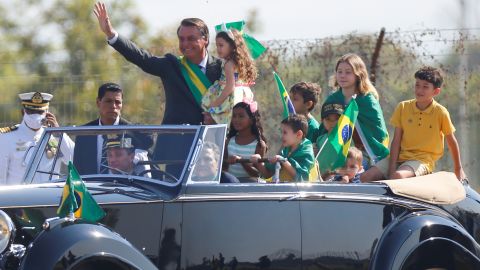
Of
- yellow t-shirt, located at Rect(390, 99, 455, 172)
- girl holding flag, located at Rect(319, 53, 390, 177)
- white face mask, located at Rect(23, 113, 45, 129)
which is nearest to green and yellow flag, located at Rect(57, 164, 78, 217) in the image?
girl holding flag, located at Rect(319, 53, 390, 177)

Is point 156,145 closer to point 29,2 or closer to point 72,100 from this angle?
point 72,100

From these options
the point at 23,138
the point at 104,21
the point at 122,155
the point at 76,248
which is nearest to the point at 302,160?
the point at 122,155

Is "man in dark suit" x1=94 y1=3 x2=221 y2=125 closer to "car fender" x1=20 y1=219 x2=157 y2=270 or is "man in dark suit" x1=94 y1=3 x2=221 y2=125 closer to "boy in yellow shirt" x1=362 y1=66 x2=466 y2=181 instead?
"boy in yellow shirt" x1=362 y1=66 x2=466 y2=181

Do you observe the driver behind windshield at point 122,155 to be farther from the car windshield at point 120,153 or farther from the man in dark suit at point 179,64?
the man in dark suit at point 179,64

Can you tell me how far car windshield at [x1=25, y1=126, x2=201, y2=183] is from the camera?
7.75 metres

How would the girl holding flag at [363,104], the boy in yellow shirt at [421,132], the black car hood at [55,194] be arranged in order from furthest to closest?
1. the girl holding flag at [363,104]
2. the boy in yellow shirt at [421,132]
3. the black car hood at [55,194]

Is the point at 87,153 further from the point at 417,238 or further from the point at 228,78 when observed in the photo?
the point at 417,238

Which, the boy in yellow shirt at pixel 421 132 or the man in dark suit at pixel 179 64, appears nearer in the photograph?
the boy in yellow shirt at pixel 421 132

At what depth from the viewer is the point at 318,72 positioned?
15.1m

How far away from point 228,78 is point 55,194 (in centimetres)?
275

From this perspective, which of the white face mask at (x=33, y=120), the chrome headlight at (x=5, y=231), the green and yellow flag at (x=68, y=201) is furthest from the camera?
the white face mask at (x=33, y=120)

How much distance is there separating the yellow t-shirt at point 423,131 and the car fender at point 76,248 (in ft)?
10.4

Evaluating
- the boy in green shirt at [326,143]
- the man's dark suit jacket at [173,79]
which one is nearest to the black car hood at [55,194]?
the boy in green shirt at [326,143]

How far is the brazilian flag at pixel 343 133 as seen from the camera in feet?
29.0
